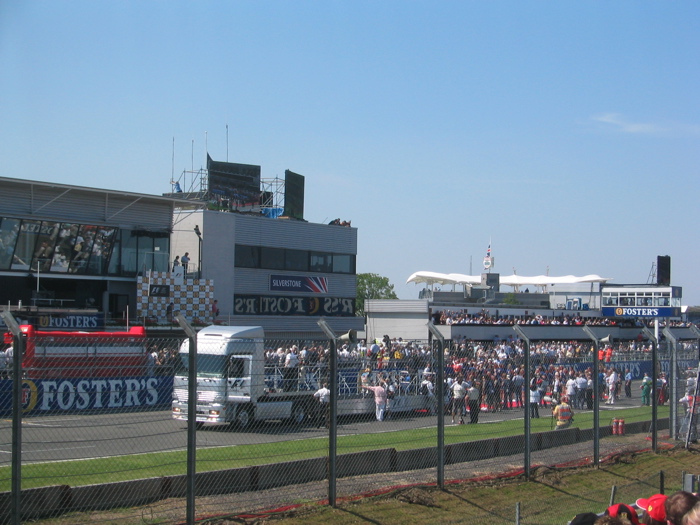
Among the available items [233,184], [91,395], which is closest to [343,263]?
[233,184]

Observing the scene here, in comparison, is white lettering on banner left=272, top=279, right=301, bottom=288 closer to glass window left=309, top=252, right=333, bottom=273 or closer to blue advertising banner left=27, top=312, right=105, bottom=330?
glass window left=309, top=252, right=333, bottom=273

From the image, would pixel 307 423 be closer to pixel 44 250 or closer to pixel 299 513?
pixel 299 513

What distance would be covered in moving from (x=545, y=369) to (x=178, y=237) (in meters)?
32.4

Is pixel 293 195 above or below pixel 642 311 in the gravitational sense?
above

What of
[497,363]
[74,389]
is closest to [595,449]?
[497,363]

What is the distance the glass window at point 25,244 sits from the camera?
1378 inches

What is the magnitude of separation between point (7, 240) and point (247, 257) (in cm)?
1331

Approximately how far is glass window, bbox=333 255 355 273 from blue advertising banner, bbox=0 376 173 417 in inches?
1612

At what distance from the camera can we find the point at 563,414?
582 inches

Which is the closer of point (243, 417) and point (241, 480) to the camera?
point (243, 417)

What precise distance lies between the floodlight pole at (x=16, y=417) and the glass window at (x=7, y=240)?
102ft

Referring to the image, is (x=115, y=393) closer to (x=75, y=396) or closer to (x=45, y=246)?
(x=75, y=396)

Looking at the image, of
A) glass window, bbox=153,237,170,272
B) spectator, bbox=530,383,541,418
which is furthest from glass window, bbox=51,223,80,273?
spectator, bbox=530,383,541,418

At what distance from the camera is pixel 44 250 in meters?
35.9
